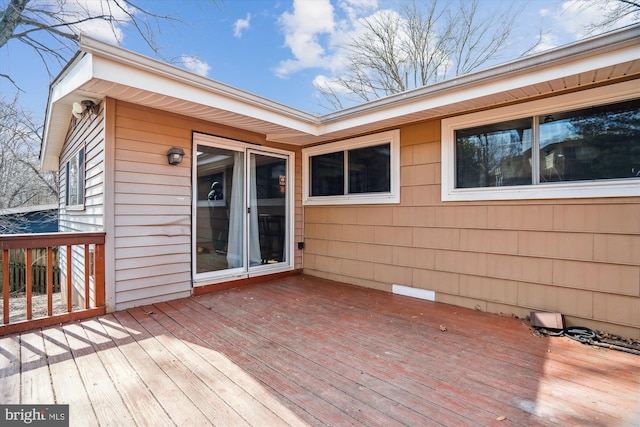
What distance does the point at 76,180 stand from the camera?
461 cm

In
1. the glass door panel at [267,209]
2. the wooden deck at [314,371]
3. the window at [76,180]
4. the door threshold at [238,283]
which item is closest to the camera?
the wooden deck at [314,371]

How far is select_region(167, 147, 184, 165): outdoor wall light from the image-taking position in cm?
341

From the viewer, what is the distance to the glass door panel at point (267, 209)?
4.36 m

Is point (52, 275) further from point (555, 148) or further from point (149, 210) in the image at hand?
point (555, 148)

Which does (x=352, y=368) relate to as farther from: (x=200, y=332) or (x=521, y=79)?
(x=521, y=79)

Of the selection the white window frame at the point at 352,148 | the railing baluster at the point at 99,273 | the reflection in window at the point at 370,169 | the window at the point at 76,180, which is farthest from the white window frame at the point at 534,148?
the window at the point at 76,180

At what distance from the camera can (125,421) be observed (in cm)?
152

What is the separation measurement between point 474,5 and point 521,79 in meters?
7.26

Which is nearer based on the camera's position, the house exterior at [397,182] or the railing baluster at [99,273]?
the house exterior at [397,182]

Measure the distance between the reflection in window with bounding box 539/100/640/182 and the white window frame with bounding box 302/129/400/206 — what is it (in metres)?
1.53

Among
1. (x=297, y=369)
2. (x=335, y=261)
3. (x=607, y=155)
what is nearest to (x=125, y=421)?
(x=297, y=369)

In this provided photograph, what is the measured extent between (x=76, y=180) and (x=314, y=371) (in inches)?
189

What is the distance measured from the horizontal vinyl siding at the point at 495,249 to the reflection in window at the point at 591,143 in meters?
0.26

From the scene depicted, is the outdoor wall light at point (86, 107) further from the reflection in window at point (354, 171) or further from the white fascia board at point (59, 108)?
the reflection in window at point (354, 171)
